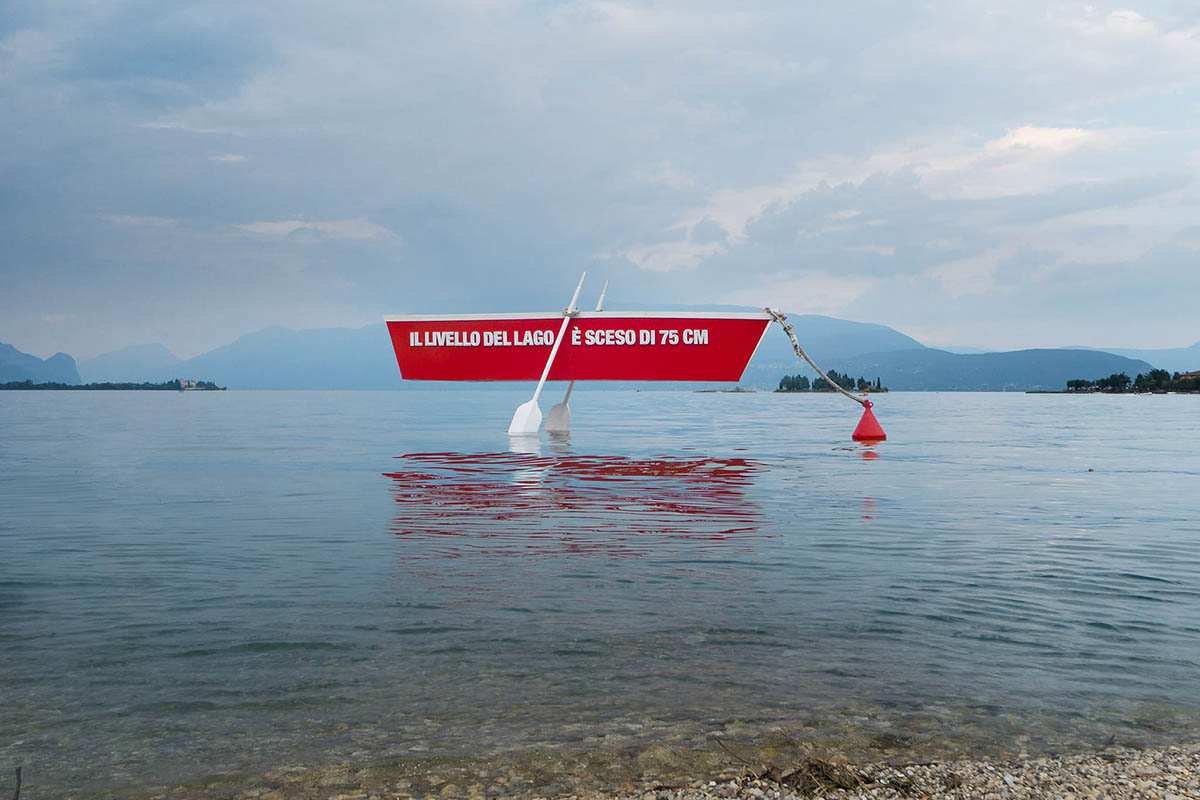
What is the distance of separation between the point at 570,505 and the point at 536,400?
15057mm

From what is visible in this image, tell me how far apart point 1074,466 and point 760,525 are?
536 inches

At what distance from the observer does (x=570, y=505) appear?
13578mm

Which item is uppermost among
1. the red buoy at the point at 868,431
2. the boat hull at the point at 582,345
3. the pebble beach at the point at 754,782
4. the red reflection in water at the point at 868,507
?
the boat hull at the point at 582,345

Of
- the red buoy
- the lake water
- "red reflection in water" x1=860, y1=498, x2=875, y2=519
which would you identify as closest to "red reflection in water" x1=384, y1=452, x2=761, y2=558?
the lake water

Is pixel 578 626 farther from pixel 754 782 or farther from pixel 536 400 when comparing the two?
pixel 536 400

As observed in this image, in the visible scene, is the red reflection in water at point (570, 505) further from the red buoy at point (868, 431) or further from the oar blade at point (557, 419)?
the oar blade at point (557, 419)

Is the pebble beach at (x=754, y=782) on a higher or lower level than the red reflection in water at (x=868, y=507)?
lower

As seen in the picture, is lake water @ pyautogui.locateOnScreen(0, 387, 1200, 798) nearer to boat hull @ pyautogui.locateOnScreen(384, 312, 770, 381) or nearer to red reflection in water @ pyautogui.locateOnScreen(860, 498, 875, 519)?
red reflection in water @ pyautogui.locateOnScreen(860, 498, 875, 519)

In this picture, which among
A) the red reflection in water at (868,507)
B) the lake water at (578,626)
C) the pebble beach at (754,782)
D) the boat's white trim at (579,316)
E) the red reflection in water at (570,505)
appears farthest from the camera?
the boat's white trim at (579,316)

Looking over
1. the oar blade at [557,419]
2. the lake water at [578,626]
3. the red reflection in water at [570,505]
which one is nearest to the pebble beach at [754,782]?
the lake water at [578,626]

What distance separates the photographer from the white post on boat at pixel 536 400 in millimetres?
27922

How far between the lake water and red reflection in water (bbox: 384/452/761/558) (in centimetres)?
10

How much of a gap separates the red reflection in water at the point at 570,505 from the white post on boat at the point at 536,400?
6.49 meters

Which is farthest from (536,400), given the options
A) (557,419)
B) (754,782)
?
(754,782)
